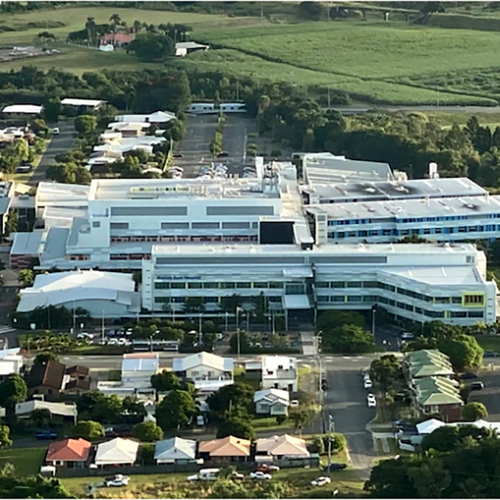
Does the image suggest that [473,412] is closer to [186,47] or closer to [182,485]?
[182,485]

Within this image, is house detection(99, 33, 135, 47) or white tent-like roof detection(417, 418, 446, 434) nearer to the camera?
white tent-like roof detection(417, 418, 446, 434)

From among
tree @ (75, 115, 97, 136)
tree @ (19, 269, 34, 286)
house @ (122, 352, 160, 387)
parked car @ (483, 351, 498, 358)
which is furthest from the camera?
tree @ (75, 115, 97, 136)

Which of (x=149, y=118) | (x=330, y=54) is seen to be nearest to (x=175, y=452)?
(x=149, y=118)

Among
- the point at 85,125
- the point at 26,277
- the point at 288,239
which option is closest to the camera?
the point at 26,277

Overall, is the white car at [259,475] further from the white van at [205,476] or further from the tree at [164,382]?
the tree at [164,382]

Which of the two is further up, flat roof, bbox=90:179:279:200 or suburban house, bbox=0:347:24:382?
flat roof, bbox=90:179:279:200

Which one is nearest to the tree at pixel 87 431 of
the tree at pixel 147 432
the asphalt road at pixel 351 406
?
the tree at pixel 147 432

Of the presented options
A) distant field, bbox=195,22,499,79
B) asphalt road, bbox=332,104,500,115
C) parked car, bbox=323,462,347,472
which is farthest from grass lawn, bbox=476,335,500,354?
distant field, bbox=195,22,499,79

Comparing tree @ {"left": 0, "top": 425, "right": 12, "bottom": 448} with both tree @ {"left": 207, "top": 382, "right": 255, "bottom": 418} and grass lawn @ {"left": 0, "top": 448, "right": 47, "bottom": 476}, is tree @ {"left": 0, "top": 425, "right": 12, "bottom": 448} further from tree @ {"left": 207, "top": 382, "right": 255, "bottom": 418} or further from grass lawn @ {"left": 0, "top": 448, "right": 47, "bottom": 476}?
tree @ {"left": 207, "top": 382, "right": 255, "bottom": 418}
